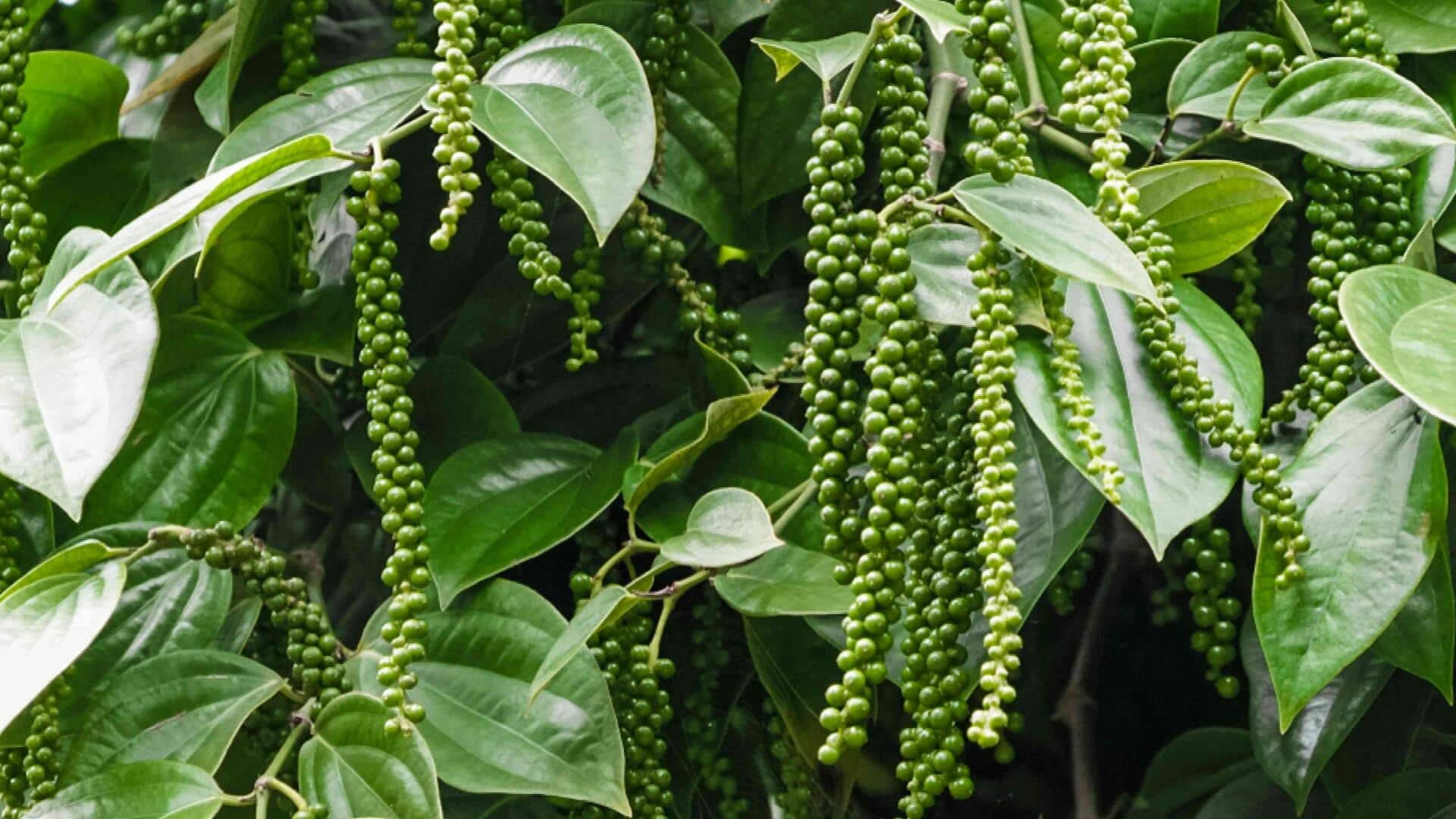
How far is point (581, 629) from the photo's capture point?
1.96 feet

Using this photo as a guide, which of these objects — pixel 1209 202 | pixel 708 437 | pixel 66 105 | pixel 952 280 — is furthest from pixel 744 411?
pixel 66 105

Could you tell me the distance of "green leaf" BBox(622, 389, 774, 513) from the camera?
2.12ft

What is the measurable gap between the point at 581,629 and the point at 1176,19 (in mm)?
431

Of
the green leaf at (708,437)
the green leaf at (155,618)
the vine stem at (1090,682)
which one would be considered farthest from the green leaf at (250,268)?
the vine stem at (1090,682)

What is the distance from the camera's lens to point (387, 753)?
62cm

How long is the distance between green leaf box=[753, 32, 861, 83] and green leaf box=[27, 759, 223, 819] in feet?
1.34

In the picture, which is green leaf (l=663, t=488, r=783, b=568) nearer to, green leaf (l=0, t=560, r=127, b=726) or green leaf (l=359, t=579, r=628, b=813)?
green leaf (l=359, t=579, r=628, b=813)

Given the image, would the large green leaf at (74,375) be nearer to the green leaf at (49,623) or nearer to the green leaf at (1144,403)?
the green leaf at (49,623)

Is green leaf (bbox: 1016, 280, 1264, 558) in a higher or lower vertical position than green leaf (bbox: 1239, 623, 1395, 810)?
higher

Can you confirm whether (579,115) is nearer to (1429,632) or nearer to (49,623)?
(49,623)

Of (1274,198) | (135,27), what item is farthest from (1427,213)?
(135,27)

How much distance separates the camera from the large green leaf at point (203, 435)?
74cm

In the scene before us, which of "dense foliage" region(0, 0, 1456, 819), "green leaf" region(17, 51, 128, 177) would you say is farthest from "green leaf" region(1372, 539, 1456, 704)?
"green leaf" region(17, 51, 128, 177)

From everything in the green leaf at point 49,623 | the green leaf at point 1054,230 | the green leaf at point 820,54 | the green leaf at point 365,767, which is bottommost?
the green leaf at point 365,767
